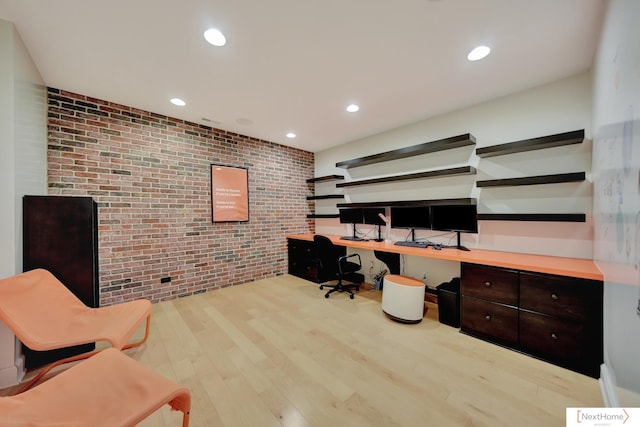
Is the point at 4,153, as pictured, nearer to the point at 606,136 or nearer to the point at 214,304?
the point at 214,304

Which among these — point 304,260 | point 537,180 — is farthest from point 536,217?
point 304,260

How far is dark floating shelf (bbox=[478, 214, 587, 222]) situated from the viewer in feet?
6.84

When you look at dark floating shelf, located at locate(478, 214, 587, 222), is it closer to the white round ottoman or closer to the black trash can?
the black trash can

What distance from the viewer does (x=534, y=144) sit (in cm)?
225

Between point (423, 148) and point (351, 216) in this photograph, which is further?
point (351, 216)

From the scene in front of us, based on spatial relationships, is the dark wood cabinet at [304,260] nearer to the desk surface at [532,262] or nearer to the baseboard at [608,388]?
the desk surface at [532,262]

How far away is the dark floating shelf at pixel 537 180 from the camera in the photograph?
207 centimetres

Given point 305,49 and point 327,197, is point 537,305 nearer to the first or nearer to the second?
point 305,49

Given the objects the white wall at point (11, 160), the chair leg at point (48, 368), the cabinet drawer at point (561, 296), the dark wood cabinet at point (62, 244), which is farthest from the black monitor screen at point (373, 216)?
the white wall at point (11, 160)

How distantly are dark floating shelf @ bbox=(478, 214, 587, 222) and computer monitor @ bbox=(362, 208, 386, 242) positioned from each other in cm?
136

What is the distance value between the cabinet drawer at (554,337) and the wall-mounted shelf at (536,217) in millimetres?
947

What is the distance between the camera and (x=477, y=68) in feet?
6.96

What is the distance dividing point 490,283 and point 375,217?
1847 millimetres
